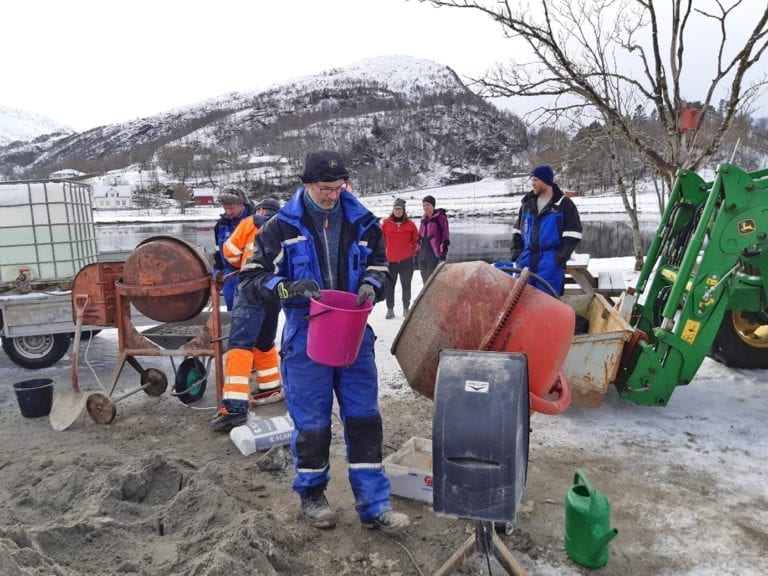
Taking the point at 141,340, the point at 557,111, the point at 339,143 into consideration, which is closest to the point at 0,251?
the point at 141,340

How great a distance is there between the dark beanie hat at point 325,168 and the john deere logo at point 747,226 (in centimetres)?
270

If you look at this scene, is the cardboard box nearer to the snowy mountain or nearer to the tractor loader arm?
the tractor loader arm

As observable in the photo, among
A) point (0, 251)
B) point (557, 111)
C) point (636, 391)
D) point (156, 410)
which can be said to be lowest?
point (156, 410)

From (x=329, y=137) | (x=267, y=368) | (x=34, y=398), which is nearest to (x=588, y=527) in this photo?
(x=267, y=368)

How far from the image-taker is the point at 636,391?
4.10 meters

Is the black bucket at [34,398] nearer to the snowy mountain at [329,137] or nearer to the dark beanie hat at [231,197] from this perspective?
the dark beanie hat at [231,197]

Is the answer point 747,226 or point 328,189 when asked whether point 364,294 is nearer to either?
point 328,189

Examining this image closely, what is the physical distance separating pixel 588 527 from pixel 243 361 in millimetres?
2691

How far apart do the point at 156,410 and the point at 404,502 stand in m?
2.65

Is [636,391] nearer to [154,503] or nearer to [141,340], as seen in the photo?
→ [154,503]

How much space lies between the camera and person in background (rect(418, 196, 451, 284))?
805cm

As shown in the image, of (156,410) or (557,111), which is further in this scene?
(557,111)

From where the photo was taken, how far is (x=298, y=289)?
2713 millimetres

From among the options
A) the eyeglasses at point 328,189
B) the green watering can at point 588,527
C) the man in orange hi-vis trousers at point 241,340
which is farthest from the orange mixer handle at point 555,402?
the man in orange hi-vis trousers at point 241,340
